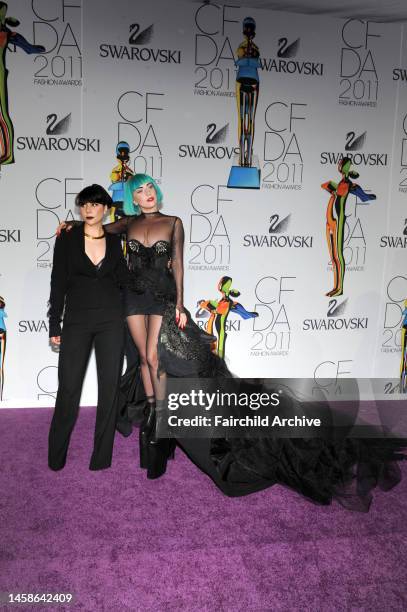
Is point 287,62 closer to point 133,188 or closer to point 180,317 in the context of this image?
point 133,188

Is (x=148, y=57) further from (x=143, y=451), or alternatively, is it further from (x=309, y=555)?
(x=309, y=555)

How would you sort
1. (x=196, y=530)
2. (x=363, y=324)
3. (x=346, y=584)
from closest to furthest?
(x=346, y=584)
(x=196, y=530)
(x=363, y=324)

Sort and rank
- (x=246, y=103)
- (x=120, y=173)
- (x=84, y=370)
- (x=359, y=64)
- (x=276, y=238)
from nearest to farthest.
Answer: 1. (x=84, y=370)
2. (x=120, y=173)
3. (x=246, y=103)
4. (x=359, y=64)
5. (x=276, y=238)

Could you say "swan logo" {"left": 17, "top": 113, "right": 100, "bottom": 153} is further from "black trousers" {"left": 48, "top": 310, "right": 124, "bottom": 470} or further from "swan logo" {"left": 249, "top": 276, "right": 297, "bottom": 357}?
"swan logo" {"left": 249, "top": 276, "right": 297, "bottom": 357}

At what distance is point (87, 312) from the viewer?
321 centimetres

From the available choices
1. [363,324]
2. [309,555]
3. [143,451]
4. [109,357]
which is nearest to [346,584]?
[309,555]

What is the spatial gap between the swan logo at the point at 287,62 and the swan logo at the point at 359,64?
0.26 meters

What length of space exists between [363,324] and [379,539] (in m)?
2.38

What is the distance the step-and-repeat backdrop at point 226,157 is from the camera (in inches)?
155

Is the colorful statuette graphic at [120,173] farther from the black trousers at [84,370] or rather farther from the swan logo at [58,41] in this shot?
the black trousers at [84,370]

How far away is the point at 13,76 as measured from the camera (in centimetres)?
386

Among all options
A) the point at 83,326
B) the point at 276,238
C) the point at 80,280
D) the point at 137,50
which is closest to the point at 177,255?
the point at 80,280

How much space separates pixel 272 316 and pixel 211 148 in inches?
58.8

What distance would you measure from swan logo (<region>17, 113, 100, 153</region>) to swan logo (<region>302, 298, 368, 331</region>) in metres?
2.42
